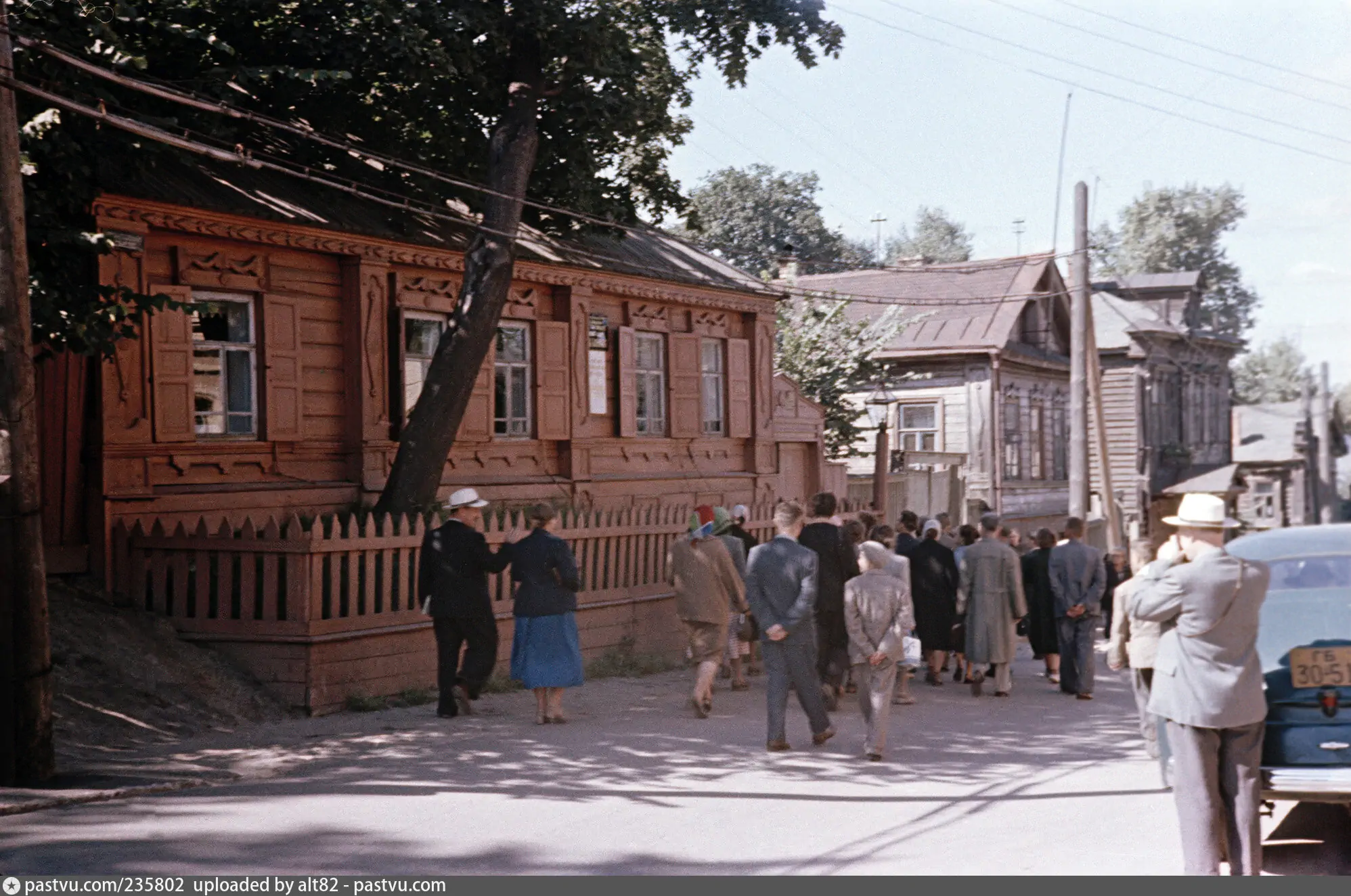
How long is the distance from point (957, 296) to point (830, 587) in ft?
89.7

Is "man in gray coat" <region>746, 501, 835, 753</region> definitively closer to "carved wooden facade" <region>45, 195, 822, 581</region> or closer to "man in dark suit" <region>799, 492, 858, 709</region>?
"man in dark suit" <region>799, 492, 858, 709</region>

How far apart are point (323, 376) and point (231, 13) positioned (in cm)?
454

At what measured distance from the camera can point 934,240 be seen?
98.2 metres

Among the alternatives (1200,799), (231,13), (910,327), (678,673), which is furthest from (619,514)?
(910,327)

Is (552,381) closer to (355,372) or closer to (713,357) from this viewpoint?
(355,372)

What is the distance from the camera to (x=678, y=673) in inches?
636

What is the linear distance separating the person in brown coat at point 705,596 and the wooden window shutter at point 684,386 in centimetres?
1020

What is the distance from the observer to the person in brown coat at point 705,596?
12.8 m

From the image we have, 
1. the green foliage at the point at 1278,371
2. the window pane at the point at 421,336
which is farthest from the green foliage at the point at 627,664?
the green foliage at the point at 1278,371

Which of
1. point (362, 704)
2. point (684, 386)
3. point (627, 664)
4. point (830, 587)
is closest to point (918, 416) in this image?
point (684, 386)

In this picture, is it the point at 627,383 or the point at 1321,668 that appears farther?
the point at 627,383

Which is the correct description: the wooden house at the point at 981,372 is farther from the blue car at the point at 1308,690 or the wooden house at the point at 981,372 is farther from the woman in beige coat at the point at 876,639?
the blue car at the point at 1308,690

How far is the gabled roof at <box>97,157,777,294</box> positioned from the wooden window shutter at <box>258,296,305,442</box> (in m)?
1.09

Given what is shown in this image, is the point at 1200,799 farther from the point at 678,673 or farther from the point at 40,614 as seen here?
the point at 678,673
